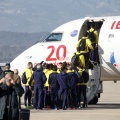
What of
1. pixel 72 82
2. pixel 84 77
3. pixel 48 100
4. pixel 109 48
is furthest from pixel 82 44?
pixel 48 100

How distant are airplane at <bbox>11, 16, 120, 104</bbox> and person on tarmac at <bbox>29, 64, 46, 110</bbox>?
2.37m

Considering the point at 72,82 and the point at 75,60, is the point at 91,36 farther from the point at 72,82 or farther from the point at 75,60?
the point at 72,82

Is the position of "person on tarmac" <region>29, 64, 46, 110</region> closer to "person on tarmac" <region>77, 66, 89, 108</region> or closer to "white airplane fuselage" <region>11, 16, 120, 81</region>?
"person on tarmac" <region>77, 66, 89, 108</region>

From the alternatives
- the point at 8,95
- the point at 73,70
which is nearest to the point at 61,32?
the point at 73,70

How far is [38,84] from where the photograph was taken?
3584cm

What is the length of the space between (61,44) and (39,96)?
3461 mm

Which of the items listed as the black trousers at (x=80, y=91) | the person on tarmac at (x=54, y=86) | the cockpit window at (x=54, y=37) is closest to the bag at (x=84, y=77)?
the black trousers at (x=80, y=91)

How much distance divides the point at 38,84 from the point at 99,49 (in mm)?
3520

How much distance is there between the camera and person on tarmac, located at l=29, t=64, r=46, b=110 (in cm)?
3581

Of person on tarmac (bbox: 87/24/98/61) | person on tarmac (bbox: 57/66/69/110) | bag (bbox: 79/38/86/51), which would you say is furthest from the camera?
person on tarmac (bbox: 87/24/98/61)

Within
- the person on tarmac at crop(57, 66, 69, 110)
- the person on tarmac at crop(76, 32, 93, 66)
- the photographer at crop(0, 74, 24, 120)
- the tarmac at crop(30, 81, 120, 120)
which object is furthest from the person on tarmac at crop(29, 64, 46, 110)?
the photographer at crop(0, 74, 24, 120)

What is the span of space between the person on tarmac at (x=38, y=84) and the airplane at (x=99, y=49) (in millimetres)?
2374

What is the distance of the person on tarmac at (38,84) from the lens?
35.8 m

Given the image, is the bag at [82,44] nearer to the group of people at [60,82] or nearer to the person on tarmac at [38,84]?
the group of people at [60,82]
